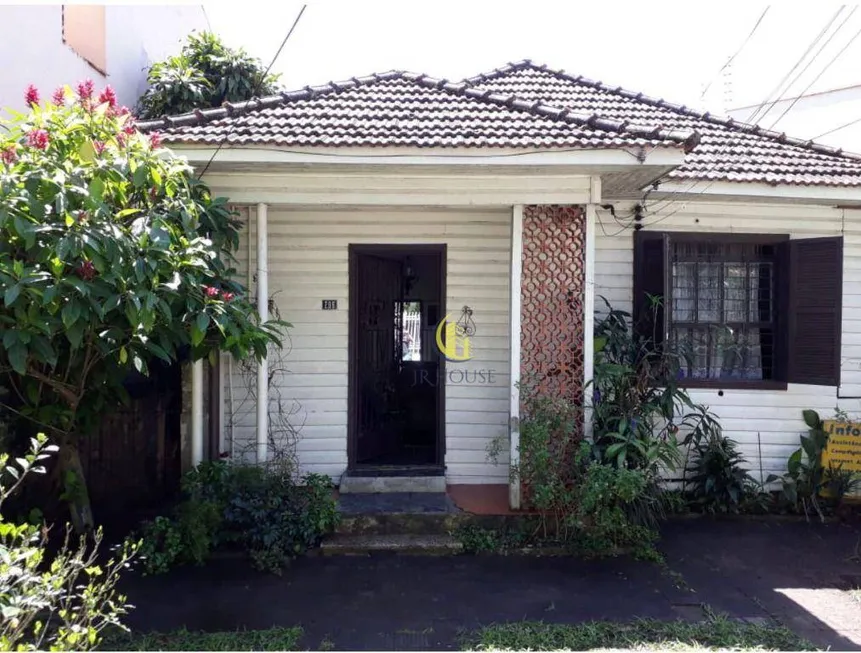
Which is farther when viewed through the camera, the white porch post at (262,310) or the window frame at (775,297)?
the window frame at (775,297)

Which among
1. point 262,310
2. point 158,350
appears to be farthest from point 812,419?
point 158,350

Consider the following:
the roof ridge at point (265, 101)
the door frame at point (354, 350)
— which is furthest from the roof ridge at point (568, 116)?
the door frame at point (354, 350)

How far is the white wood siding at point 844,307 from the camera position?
6.63m

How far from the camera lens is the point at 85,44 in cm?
823

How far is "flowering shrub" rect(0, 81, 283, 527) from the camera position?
394 centimetres

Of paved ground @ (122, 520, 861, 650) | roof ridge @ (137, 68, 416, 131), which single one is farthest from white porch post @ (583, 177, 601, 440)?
roof ridge @ (137, 68, 416, 131)

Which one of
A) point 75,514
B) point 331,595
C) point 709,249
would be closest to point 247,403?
point 75,514

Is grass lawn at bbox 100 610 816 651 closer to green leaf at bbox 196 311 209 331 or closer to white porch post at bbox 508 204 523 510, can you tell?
white porch post at bbox 508 204 523 510

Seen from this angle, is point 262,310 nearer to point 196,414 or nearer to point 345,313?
point 345,313

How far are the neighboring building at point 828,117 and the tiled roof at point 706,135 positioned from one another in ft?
12.5

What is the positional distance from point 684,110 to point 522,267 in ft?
10.8

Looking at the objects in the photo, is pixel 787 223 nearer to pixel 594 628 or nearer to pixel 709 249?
pixel 709 249

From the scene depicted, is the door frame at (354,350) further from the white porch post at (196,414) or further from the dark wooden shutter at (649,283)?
the dark wooden shutter at (649,283)

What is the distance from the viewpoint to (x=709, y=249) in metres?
6.77
